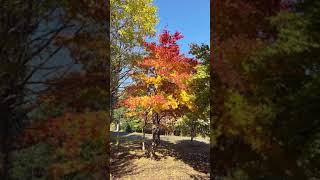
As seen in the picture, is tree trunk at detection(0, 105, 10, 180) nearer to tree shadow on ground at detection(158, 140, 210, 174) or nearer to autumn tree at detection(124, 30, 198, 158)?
autumn tree at detection(124, 30, 198, 158)

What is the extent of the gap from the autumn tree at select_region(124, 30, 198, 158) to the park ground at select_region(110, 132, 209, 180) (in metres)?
1.97

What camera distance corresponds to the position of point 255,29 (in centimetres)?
682

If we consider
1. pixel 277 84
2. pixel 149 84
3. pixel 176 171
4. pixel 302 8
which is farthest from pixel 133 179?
pixel 302 8

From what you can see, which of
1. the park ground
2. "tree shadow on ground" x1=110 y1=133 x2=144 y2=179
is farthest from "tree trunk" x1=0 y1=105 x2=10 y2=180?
"tree shadow on ground" x1=110 y1=133 x2=144 y2=179

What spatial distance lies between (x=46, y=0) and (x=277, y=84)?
3.80m

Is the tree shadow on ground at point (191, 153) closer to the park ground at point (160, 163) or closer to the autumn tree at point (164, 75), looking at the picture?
the park ground at point (160, 163)

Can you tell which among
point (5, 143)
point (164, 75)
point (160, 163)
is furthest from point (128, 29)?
point (5, 143)

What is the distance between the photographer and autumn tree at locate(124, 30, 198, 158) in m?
12.9

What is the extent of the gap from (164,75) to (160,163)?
311cm

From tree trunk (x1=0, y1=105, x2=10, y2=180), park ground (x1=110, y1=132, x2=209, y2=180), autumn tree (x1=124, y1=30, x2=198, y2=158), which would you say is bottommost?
park ground (x1=110, y1=132, x2=209, y2=180)

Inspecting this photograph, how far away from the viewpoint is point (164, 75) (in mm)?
13117

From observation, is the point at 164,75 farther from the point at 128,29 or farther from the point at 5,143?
the point at 5,143

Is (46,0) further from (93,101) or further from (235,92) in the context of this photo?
(235,92)

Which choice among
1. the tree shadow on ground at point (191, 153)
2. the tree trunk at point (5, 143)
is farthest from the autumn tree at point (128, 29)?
the tree trunk at point (5, 143)
